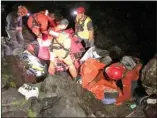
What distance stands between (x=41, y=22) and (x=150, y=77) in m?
1.26

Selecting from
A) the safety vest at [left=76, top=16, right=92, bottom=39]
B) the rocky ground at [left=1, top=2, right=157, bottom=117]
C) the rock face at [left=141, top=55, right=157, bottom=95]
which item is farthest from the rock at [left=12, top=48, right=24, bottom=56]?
the rock face at [left=141, top=55, right=157, bottom=95]

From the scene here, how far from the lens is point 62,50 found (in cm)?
307

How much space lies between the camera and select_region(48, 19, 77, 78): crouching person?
304 cm

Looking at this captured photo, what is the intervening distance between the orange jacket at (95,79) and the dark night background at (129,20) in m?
0.70

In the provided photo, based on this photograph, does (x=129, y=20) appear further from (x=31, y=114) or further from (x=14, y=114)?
(x=14, y=114)

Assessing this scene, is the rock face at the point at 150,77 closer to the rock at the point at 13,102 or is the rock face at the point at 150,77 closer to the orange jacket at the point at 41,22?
the orange jacket at the point at 41,22

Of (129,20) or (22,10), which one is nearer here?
(22,10)

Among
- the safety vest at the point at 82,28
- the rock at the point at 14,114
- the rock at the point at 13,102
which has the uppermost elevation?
the safety vest at the point at 82,28

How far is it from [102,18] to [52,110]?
1.65 meters

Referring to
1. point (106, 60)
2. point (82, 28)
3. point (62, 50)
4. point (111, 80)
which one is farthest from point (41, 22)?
point (111, 80)

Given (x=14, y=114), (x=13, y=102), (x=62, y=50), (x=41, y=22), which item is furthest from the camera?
(x=62, y=50)

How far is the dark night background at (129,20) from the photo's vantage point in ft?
12.3

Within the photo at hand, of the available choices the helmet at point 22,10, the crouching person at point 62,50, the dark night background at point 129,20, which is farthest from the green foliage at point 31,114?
the dark night background at point 129,20

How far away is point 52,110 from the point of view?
268 centimetres
